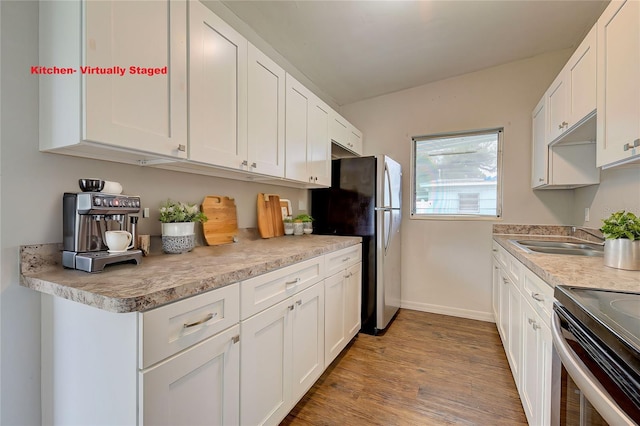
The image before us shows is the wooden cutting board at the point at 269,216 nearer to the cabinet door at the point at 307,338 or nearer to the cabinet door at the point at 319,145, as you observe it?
the cabinet door at the point at 319,145

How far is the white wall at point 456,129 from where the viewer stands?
2.87m

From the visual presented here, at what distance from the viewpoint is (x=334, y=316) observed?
2061mm

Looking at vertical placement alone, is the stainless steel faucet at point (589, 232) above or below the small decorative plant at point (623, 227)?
below

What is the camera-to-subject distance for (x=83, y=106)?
3.17 ft

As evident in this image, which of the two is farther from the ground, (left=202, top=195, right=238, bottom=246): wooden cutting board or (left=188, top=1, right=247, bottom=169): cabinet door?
(left=188, top=1, right=247, bottom=169): cabinet door

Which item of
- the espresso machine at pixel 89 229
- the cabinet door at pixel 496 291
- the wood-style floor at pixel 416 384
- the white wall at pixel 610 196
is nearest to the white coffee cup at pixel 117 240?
the espresso machine at pixel 89 229

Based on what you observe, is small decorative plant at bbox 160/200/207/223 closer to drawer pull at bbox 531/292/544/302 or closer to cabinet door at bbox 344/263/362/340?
cabinet door at bbox 344/263/362/340

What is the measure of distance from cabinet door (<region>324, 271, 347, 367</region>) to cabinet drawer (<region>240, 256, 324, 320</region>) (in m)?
0.23

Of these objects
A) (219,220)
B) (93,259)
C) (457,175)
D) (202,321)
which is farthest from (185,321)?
(457,175)

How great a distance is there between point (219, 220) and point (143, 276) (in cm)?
93

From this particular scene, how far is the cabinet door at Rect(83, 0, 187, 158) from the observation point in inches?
38.8

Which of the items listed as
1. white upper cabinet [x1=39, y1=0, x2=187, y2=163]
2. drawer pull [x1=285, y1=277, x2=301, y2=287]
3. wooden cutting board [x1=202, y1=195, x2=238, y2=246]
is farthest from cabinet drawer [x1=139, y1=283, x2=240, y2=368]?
wooden cutting board [x1=202, y1=195, x2=238, y2=246]

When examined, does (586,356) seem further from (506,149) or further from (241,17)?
(506,149)

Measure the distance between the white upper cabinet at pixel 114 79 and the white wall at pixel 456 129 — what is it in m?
2.68
